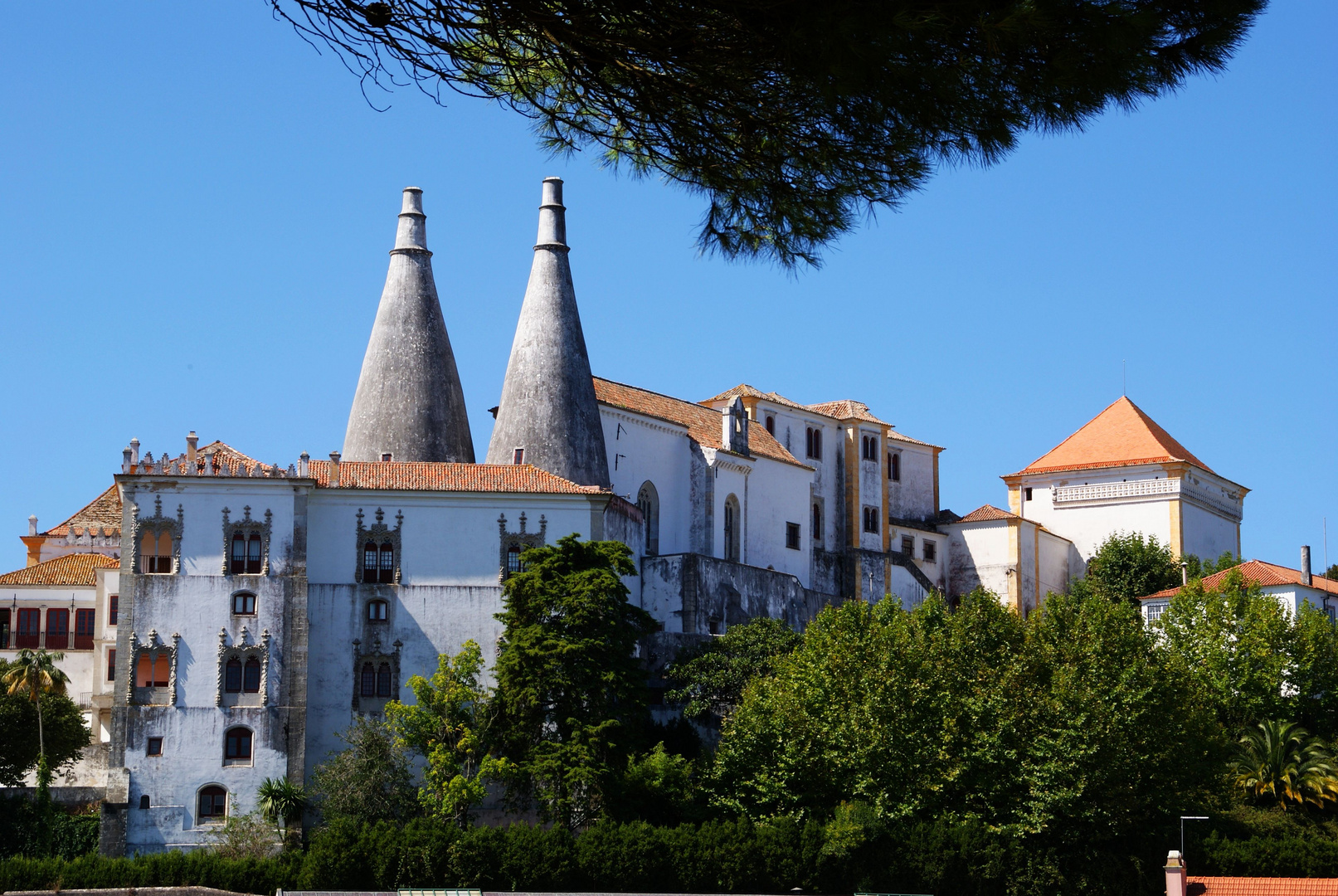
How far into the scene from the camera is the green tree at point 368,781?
42.9 m

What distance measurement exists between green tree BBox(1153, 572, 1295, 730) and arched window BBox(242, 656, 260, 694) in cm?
2440

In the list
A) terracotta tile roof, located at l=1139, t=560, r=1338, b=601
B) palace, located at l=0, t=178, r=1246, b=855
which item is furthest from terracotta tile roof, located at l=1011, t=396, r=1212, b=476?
terracotta tile roof, located at l=1139, t=560, r=1338, b=601

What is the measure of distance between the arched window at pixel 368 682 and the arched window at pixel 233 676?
3.32 m

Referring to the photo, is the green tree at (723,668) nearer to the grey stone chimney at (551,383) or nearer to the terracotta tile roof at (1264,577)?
the grey stone chimney at (551,383)

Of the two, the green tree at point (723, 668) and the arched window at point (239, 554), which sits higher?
the arched window at point (239, 554)

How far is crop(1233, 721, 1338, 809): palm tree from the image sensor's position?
43.4 metres

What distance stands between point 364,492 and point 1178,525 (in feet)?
123

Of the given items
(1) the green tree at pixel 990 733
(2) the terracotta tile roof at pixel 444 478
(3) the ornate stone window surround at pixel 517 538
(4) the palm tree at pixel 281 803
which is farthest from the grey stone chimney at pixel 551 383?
(4) the palm tree at pixel 281 803

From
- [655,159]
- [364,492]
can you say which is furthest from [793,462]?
[655,159]

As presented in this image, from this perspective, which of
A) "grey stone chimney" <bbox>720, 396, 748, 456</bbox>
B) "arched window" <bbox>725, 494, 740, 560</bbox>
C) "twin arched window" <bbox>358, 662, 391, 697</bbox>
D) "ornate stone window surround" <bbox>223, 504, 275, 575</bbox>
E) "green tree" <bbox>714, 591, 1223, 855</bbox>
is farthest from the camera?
"grey stone chimney" <bbox>720, 396, 748, 456</bbox>

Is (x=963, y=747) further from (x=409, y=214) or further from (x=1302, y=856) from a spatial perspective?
(x=409, y=214)

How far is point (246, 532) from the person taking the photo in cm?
4647

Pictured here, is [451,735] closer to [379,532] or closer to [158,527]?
[379,532]

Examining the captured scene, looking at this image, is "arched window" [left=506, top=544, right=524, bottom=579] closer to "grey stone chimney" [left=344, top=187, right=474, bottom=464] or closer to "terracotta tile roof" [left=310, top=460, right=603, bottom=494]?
"terracotta tile roof" [left=310, top=460, right=603, bottom=494]
